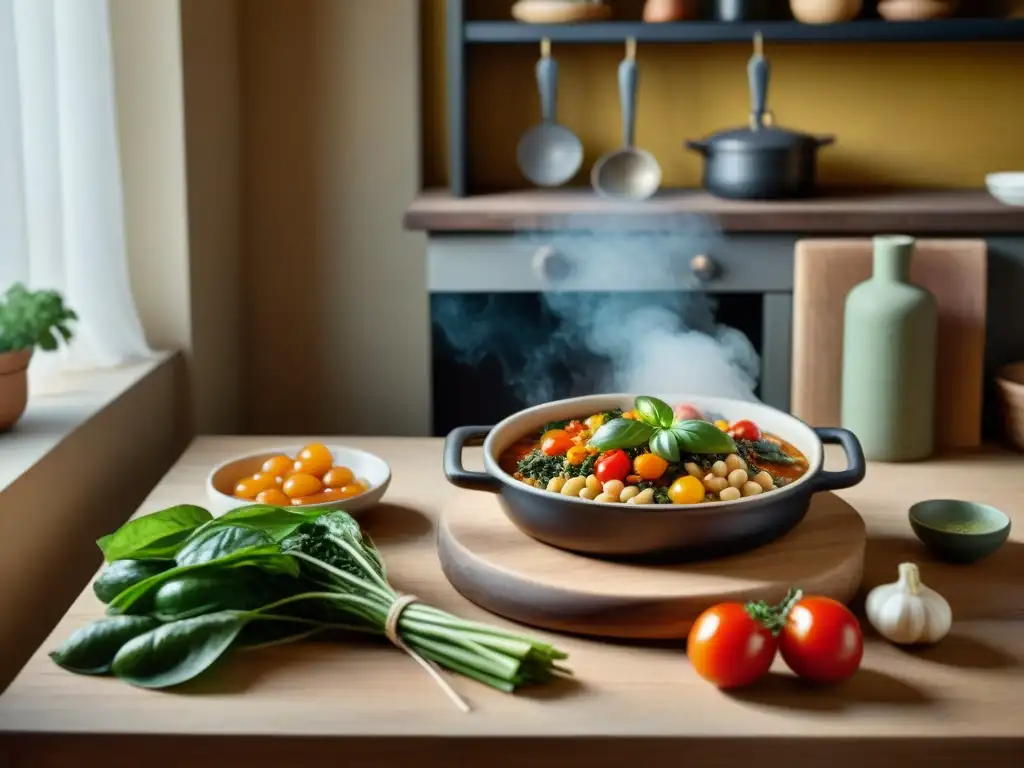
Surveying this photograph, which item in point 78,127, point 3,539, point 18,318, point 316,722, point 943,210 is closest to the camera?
point 316,722

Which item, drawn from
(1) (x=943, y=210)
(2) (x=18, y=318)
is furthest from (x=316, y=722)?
(1) (x=943, y=210)

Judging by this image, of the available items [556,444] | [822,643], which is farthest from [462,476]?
[822,643]

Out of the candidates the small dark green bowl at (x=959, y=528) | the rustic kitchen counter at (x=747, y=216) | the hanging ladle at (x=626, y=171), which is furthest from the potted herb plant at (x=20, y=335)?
the hanging ladle at (x=626, y=171)

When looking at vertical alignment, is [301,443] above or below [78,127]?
below

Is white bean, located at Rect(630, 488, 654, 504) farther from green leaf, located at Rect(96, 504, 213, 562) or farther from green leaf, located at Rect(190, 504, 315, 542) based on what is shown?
green leaf, located at Rect(96, 504, 213, 562)

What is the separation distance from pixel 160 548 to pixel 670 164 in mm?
2201

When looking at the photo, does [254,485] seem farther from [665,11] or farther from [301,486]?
[665,11]

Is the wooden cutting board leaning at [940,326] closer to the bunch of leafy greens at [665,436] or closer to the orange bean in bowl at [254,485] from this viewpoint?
the bunch of leafy greens at [665,436]

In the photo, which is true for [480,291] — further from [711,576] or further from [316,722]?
[316,722]

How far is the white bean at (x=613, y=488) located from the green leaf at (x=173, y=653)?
38 centimetres

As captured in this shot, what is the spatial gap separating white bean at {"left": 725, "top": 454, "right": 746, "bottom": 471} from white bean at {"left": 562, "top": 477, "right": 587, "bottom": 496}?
151mm

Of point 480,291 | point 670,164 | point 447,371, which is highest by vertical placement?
point 670,164

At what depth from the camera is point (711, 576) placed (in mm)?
1292

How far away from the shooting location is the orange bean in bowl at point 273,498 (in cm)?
154
